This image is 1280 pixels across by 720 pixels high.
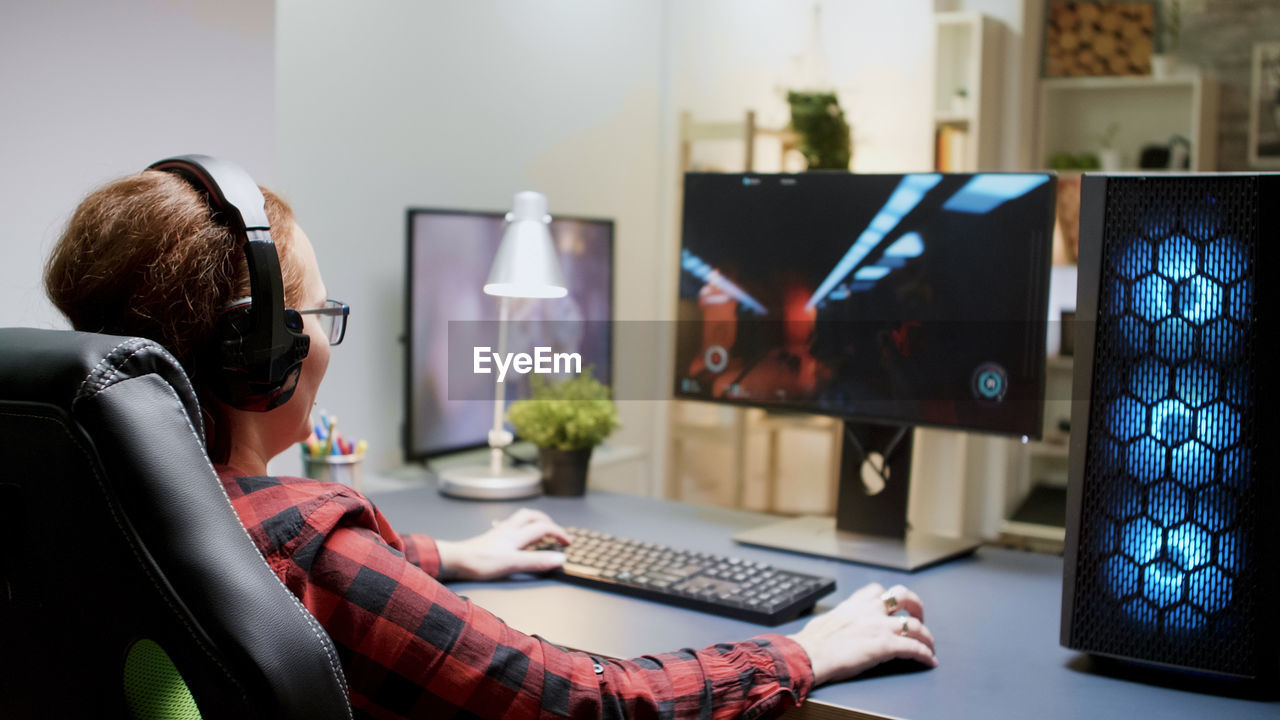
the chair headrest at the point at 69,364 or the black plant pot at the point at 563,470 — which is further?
the black plant pot at the point at 563,470

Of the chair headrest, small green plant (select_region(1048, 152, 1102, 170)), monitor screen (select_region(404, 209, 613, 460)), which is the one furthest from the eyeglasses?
small green plant (select_region(1048, 152, 1102, 170))

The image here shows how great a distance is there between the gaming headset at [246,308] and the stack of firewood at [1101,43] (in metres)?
3.80

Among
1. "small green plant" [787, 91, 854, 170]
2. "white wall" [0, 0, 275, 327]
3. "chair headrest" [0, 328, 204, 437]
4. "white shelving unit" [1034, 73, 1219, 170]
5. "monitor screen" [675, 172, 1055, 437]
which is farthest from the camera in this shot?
"white shelving unit" [1034, 73, 1219, 170]

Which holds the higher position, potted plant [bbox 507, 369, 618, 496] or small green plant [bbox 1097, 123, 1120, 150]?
small green plant [bbox 1097, 123, 1120, 150]

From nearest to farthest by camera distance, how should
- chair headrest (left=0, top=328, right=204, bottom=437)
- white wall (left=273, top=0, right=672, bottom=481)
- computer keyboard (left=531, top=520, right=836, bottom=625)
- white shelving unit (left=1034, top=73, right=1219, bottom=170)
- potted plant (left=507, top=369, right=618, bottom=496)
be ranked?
1. chair headrest (left=0, top=328, right=204, bottom=437)
2. computer keyboard (left=531, top=520, right=836, bottom=625)
3. potted plant (left=507, top=369, right=618, bottom=496)
4. white wall (left=273, top=0, right=672, bottom=481)
5. white shelving unit (left=1034, top=73, right=1219, bottom=170)

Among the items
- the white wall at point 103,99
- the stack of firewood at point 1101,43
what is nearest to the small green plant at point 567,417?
the white wall at point 103,99

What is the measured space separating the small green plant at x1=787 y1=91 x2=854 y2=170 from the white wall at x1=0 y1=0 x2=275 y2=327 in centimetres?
203

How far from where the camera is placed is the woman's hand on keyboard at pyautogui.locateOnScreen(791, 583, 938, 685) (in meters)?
1.03

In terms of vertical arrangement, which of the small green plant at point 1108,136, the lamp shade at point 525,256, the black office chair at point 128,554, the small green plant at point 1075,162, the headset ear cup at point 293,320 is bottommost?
the black office chair at point 128,554

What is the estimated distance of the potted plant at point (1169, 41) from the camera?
3908 mm

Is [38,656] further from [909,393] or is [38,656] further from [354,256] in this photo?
[354,256]

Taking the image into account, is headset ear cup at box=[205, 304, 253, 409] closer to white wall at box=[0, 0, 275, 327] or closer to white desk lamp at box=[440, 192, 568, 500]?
white wall at box=[0, 0, 275, 327]

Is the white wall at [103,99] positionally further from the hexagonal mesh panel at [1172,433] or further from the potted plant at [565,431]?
the hexagonal mesh panel at [1172,433]

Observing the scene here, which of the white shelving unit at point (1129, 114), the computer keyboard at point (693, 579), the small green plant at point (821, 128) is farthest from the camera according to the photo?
the white shelving unit at point (1129, 114)
